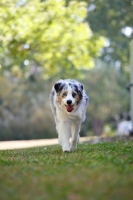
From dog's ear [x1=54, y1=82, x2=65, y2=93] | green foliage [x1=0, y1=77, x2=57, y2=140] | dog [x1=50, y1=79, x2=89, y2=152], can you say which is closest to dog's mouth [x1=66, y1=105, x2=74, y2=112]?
dog [x1=50, y1=79, x2=89, y2=152]

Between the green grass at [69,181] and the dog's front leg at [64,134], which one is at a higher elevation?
the green grass at [69,181]

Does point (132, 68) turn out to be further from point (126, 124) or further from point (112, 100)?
point (112, 100)

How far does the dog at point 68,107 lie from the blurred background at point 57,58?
504 centimetres

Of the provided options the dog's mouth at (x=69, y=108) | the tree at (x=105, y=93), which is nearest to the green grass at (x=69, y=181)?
the dog's mouth at (x=69, y=108)

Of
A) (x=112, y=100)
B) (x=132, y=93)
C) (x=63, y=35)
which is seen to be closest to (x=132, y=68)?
(x=132, y=93)

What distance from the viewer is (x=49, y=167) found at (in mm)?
6418

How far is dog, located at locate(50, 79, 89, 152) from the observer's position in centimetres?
895

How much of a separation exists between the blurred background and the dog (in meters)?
5.04

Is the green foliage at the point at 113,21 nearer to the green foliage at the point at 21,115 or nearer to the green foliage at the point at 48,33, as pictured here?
the green foliage at the point at 21,115

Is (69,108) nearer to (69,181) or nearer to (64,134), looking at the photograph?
(64,134)

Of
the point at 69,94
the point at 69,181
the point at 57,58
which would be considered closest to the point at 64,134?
the point at 69,94

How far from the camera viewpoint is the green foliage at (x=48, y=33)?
58.2 feet

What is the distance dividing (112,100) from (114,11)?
9303 millimetres

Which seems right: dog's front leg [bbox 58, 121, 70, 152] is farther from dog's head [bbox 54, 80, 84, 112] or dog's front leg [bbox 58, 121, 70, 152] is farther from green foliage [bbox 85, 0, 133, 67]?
green foliage [bbox 85, 0, 133, 67]
